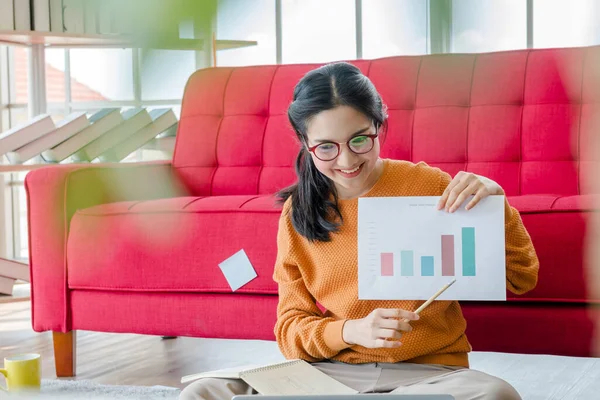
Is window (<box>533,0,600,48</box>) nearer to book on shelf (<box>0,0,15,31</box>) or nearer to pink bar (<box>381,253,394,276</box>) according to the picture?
book on shelf (<box>0,0,15,31</box>)

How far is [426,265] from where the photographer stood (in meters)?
1.04

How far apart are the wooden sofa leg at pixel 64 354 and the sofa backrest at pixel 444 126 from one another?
20.5 inches

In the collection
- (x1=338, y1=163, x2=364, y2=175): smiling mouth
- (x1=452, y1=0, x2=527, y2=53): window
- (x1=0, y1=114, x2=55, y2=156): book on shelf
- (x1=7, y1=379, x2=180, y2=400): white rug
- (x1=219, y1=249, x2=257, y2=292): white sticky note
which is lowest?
(x1=7, y1=379, x2=180, y2=400): white rug

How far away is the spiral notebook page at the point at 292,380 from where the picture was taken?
3.27 feet

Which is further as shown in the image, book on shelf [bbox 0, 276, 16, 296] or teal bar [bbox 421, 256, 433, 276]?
book on shelf [bbox 0, 276, 16, 296]

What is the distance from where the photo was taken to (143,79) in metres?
0.21

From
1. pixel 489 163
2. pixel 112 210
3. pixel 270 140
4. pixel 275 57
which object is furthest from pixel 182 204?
pixel 275 57


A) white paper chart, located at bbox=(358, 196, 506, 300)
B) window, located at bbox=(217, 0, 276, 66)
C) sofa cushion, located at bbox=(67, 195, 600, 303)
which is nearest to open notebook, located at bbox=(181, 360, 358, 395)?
white paper chart, located at bbox=(358, 196, 506, 300)

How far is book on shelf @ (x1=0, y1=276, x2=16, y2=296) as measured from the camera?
293 centimetres

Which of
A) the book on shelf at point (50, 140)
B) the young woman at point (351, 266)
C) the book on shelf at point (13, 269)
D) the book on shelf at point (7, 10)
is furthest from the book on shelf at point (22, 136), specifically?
the book on shelf at point (7, 10)

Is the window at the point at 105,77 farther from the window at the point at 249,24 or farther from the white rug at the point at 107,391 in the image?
the white rug at the point at 107,391

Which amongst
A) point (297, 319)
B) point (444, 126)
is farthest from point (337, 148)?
point (444, 126)

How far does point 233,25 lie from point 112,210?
175 centimetres

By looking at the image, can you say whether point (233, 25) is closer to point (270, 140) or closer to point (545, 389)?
point (545, 389)
